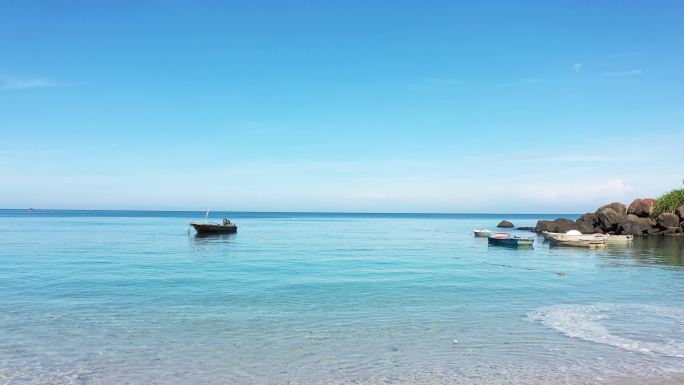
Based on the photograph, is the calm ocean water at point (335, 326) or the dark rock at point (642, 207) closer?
the calm ocean water at point (335, 326)

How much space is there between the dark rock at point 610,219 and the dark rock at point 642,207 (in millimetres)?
3590

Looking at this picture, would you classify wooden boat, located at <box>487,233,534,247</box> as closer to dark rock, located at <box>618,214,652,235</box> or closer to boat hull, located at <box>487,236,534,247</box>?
boat hull, located at <box>487,236,534,247</box>

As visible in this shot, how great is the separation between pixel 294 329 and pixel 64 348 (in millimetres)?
6449

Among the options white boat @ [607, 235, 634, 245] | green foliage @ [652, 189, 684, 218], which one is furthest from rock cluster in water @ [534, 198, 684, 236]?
white boat @ [607, 235, 634, 245]

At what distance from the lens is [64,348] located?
13.9m

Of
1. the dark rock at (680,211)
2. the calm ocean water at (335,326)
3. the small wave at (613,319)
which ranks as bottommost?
the calm ocean water at (335,326)

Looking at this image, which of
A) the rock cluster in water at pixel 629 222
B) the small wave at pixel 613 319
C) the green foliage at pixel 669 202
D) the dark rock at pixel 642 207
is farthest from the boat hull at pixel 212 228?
the green foliage at pixel 669 202

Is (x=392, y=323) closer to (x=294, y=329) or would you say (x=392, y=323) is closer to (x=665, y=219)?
(x=294, y=329)

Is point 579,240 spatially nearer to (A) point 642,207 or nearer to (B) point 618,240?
(B) point 618,240

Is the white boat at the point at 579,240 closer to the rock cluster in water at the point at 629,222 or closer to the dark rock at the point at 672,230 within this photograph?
the rock cluster in water at the point at 629,222

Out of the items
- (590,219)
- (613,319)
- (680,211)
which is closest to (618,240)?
(680,211)

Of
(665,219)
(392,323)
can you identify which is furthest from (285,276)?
(665,219)

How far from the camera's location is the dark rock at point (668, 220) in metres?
73.9

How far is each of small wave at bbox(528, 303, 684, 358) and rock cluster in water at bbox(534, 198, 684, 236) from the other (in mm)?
60125
